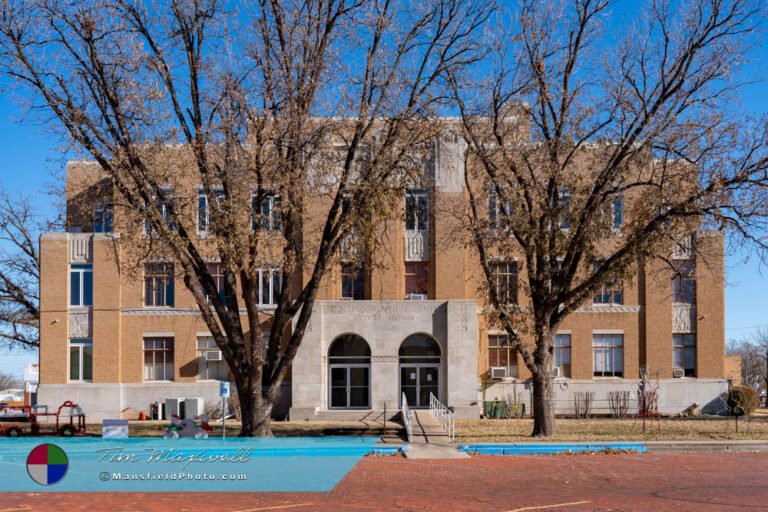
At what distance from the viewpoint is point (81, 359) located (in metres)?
38.7

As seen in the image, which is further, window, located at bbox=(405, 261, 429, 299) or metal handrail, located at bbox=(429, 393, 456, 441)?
window, located at bbox=(405, 261, 429, 299)

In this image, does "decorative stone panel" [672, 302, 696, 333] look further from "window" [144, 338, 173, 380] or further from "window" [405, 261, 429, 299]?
"window" [144, 338, 173, 380]

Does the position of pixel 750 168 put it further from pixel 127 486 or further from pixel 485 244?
pixel 127 486

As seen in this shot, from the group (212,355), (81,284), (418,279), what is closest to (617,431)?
(418,279)

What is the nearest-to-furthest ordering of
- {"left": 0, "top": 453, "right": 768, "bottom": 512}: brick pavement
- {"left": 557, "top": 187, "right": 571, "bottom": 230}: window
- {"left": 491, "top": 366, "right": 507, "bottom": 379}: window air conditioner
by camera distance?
{"left": 0, "top": 453, "right": 768, "bottom": 512}: brick pavement
{"left": 557, "top": 187, "right": 571, "bottom": 230}: window
{"left": 491, "top": 366, "right": 507, "bottom": 379}: window air conditioner

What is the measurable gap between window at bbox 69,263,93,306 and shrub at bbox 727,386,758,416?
96.3 feet

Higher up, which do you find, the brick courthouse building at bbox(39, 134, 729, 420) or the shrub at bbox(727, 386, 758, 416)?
the brick courthouse building at bbox(39, 134, 729, 420)

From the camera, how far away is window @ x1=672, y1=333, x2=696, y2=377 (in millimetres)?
39969

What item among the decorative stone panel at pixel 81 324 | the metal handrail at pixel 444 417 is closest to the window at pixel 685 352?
the metal handrail at pixel 444 417

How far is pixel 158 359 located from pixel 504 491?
26.7m

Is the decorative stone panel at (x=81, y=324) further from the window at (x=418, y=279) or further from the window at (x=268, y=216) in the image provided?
the window at (x=268, y=216)

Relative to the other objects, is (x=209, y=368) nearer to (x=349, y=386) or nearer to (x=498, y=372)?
(x=349, y=386)

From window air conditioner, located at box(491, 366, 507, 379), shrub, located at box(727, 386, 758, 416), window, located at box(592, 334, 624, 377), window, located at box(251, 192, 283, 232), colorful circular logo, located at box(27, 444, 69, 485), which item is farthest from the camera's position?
window, located at box(592, 334, 624, 377)

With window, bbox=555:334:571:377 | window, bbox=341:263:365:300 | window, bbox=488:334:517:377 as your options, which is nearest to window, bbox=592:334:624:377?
window, bbox=555:334:571:377
